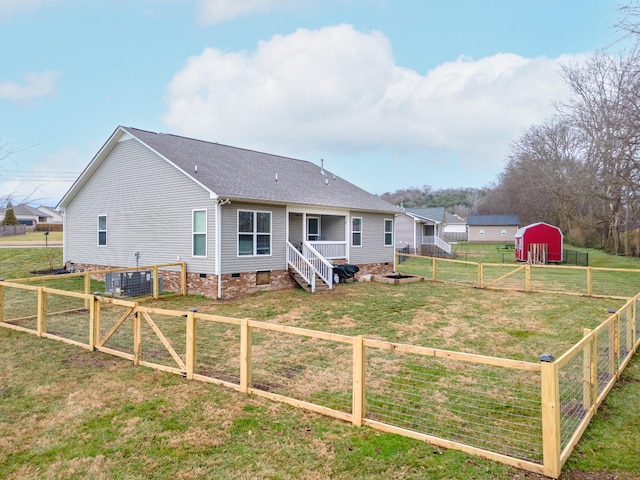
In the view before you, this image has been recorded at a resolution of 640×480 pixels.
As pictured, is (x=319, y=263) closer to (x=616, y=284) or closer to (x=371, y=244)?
(x=371, y=244)

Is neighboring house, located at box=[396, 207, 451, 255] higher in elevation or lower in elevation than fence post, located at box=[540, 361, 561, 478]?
higher

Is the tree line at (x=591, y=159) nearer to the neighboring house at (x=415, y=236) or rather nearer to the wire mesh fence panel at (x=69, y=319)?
the neighboring house at (x=415, y=236)

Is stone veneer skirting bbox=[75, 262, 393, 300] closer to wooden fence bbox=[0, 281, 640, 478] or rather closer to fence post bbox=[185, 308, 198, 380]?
wooden fence bbox=[0, 281, 640, 478]

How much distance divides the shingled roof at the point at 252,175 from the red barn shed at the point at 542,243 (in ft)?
45.8

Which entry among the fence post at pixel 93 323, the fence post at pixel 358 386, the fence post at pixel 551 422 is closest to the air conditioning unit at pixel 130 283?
the fence post at pixel 93 323

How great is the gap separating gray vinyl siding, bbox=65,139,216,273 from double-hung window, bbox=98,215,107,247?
0.69ft

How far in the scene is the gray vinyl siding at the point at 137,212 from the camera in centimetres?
1279

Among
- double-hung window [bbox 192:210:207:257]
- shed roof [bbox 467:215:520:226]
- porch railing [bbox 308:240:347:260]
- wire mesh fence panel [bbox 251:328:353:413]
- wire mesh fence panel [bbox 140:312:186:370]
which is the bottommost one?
wire mesh fence panel [bbox 251:328:353:413]

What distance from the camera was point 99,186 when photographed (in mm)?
15742

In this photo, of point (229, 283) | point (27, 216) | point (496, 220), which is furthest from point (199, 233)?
point (27, 216)

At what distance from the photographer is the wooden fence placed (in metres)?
3.60

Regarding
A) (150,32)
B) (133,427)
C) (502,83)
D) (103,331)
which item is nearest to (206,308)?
(103,331)

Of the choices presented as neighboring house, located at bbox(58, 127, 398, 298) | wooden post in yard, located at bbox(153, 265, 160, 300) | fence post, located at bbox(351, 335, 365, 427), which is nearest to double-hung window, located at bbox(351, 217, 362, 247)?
neighboring house, located at bbox(58, 127, 398, 298)

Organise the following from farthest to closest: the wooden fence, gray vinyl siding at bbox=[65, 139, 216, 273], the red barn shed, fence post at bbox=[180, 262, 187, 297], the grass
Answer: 1. the red barn shed
2. gray vinyl siding at bbox=[65, 139, 216, 273]
3. fence post at bbox=[180, 262, 187, 297]
4. the wooden fence
5. the grass
